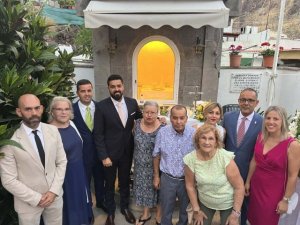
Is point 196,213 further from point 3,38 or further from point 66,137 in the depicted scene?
point 3,38

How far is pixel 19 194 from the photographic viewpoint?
9.22ft

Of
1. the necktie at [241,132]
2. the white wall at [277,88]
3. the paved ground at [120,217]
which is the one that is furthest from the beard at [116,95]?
the white wall at [277,88]

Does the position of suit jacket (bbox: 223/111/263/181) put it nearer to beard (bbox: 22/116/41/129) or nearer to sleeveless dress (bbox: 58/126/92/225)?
sleeveless dress (bbox: 58/126/92/225)

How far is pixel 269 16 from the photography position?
159 ft

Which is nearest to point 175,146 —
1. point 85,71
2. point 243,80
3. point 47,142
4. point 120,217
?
point 47,142

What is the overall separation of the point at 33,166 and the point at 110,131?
1.27 metres

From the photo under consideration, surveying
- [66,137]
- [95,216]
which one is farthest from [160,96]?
[66,137]

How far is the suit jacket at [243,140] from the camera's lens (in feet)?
11.5

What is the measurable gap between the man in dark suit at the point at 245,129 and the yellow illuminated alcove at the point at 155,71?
491 centimetres

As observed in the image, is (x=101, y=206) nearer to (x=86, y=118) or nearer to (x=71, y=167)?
(x=71, y=167)

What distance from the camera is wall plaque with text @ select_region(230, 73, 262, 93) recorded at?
8.29 m

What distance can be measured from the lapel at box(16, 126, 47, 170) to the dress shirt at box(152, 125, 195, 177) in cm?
157

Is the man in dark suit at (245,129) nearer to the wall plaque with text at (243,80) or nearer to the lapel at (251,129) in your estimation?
the lapel at (251,129)

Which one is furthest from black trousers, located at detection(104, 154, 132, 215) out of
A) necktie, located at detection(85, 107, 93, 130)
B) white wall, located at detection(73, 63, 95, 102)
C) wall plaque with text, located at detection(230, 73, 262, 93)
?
wall plaque with text, located at detection(230, 73, 262, 93)
